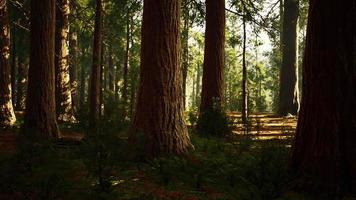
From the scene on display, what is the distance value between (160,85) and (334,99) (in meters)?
3.25

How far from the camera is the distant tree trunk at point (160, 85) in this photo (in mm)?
7574

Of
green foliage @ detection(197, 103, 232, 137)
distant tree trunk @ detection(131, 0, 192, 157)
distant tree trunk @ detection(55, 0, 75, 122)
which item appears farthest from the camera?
distant tree trunk @ detection(55, 0, 75, 122)

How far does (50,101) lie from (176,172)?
543 cm

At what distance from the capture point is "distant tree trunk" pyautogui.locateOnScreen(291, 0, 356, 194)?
19.2 feet

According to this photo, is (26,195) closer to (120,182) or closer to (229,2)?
(120,182)

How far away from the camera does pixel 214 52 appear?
12.8 meters

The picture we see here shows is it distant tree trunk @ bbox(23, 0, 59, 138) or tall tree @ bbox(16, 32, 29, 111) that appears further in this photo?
tall tree @ bbox(16, 32, 29, 111)

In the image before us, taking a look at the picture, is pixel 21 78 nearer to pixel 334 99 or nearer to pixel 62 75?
pixel 62 75

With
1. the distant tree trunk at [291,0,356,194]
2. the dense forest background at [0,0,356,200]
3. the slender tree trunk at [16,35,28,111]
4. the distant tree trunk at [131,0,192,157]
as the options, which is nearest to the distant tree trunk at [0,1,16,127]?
the dense forest background at [0,0,356,200]

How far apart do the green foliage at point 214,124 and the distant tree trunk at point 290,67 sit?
9860 mm

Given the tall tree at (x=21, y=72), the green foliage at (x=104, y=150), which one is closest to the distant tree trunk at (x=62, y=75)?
the tall tree at (x=21, y=72)

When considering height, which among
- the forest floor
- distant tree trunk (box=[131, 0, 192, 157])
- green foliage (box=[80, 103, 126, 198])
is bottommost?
the forest floor

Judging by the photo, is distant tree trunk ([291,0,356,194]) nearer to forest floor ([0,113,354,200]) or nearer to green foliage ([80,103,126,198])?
forest floor ([0,113,354,200])

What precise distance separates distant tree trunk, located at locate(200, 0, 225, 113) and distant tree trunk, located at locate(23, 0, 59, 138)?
500 centimetres
